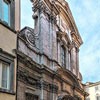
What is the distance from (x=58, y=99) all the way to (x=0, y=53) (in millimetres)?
8480

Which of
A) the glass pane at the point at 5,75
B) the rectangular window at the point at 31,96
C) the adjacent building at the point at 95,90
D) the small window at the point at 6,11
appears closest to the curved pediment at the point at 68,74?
the rectangular window at the point at 31,96

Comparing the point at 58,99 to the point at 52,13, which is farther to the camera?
the point at 52,13

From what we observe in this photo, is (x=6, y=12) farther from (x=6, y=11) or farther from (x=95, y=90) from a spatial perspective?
(x=95, y=90)

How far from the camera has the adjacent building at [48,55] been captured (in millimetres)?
17703

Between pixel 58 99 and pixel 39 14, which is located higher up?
pixel 39 14

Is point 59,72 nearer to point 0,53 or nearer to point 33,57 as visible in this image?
point 33,57

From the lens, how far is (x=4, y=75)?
14.6 metres

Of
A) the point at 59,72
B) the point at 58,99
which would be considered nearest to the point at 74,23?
the point at 59,72

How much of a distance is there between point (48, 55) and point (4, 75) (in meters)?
7.07

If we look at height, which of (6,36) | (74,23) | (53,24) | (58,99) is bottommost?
(58,99)

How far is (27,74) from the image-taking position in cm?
1761

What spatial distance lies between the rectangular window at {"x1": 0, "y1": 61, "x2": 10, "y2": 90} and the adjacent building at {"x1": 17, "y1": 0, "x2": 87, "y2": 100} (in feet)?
5.09

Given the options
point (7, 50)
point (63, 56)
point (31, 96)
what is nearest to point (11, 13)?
point (7, 50)

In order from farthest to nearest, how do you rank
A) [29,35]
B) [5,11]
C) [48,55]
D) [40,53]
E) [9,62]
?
[48,55] < [40,53] < [29,35] < [5,11] < [9,62]
